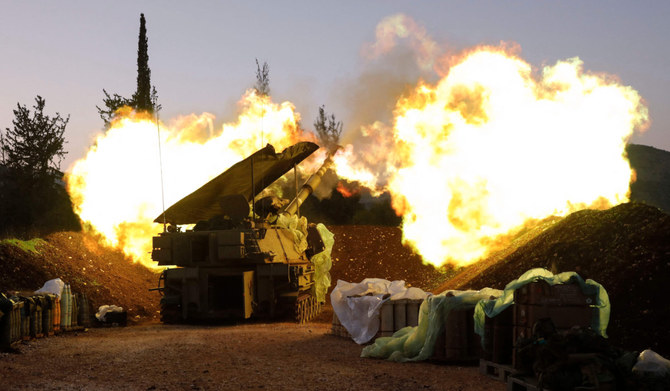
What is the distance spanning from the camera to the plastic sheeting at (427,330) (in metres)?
11.3

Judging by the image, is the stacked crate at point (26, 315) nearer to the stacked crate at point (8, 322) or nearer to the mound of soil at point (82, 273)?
the stacked crate at point (8, 322)

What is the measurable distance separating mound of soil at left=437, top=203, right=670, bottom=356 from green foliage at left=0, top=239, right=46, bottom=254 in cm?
1586

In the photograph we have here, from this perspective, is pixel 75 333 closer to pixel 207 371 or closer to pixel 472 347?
pixel 207 371

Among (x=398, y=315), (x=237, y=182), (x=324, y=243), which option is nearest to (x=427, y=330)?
(x=398, y=315)

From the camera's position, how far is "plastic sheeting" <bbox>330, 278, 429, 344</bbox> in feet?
46.2

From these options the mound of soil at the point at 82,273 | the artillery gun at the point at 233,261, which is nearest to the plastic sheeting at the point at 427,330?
the artillery gun at the point at 233,261

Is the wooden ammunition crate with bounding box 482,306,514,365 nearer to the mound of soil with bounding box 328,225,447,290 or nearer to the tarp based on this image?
the tarp

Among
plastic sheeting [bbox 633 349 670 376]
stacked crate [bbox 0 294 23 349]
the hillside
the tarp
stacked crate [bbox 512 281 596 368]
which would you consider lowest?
stacked crate [bbox 0 294 23 349]

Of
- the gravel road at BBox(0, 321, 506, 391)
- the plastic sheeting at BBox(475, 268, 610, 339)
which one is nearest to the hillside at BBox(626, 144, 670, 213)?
the gravel road at BBox(0, 321, 506, 391)

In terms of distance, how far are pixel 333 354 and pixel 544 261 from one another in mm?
7751

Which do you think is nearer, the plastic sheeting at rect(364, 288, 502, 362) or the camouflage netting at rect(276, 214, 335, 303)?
the plastic sheeting at rect(364, 288, 502, 362)

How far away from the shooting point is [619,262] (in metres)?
15.5

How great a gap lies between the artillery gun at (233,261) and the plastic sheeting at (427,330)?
304 inches

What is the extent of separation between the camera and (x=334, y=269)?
32156 mm
